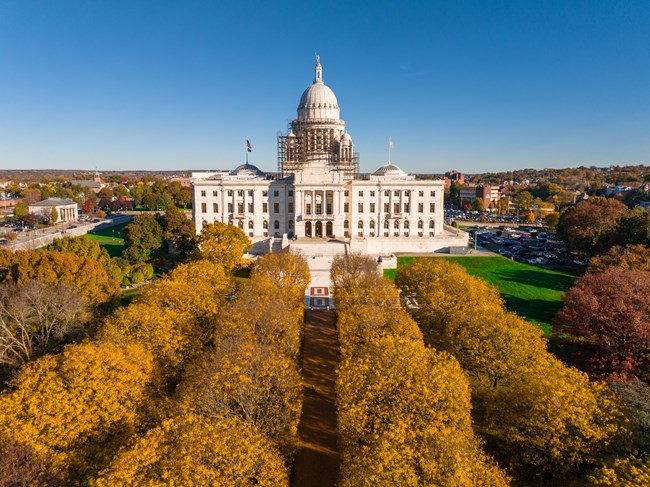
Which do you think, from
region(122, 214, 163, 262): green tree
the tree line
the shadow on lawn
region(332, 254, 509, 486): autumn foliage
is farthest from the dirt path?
region(122, 214, 163, 262): green tree

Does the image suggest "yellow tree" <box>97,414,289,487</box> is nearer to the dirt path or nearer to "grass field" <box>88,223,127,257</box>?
the dirt path

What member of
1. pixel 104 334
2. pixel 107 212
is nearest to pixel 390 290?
pixel 104 334

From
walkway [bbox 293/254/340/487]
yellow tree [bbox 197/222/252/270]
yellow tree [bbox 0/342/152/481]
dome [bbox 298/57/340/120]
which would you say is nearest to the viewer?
yellow tree [bbox 0/342/152/481]

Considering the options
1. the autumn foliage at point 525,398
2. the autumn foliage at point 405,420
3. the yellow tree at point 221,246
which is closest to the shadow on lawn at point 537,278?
the autumn foliage at point 525,398

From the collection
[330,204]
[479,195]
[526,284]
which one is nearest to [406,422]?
[526,284]

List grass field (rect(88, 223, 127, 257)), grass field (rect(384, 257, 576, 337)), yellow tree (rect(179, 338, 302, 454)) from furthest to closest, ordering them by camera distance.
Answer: grass field (rect(88, 223, 127, 257))
grass field (rect(384, 257, 576, 337))
yellow tree (rect(179, 338, 302, 454))

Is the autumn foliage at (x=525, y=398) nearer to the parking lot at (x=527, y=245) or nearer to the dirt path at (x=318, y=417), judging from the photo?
the dirt path at (x=318, y=417)

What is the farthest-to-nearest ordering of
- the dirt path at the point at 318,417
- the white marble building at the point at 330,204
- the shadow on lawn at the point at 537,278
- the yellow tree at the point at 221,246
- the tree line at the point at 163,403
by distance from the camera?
the white marble building at the point at 330,204
the shadow on lawn at the point at 537,278
the yellow tree at the point at 221,246
the dirt path at the point at 318,417
the tree line at the point at 163,403
